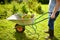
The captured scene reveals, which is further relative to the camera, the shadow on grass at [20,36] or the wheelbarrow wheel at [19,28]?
the wheelbarrow wheel at [19,28]

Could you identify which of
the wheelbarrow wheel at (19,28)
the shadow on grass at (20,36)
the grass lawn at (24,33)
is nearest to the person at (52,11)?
the grass lawn at (24,33)

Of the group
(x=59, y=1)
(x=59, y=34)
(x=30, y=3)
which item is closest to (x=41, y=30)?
(x=59, y=34)

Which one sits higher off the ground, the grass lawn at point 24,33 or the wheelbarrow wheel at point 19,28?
the wheelbarrow wheel at point 19,28

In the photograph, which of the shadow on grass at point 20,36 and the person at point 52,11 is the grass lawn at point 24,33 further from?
the person at point 52,11

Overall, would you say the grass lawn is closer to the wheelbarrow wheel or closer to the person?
the wheelbarrow wheel

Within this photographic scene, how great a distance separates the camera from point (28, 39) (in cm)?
566

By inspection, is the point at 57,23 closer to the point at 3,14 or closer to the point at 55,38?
the point at 55,38

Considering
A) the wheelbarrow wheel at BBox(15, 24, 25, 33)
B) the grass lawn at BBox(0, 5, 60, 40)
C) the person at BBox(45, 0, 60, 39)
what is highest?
the person at BBox(45, 0, 60, 39)

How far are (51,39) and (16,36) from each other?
3.70 feet

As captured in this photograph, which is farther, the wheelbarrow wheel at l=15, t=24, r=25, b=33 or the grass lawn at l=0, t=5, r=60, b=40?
the wheelbarrow wheel at l=15, t=24, r=25, b=33

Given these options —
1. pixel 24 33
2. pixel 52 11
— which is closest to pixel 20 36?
pixel 24 33

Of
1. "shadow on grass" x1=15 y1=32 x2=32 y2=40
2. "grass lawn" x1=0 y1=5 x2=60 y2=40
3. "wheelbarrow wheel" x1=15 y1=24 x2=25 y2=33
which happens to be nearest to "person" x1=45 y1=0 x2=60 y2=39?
"grass lawn" x1=0 y1=5 x2=60 y2=40

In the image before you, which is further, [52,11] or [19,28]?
[19,28]

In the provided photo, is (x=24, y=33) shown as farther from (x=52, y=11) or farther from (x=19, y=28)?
(x=52, y=11)
